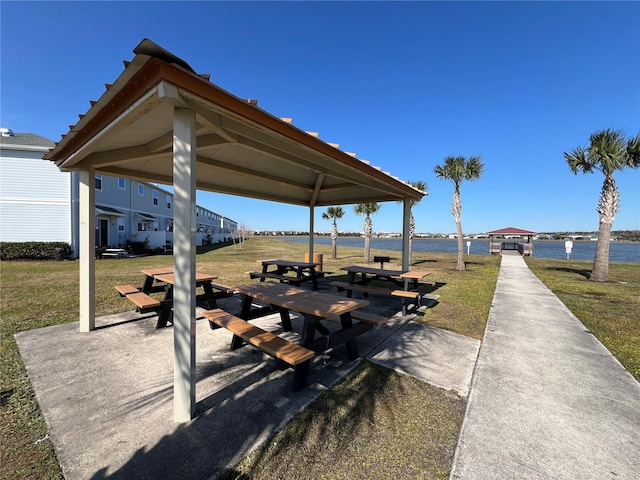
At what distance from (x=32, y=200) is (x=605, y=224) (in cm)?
2773

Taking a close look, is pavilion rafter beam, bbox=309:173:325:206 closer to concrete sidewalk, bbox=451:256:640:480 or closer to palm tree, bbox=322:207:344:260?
concrete sidewalk, bbox=451:256:640:480

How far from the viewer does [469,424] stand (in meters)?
2.42

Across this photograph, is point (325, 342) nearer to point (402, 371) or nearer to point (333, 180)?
point (402, 371)

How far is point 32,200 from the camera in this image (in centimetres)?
1464

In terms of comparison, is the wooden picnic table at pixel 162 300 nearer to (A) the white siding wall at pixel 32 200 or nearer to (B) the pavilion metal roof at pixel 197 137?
(B) the pavilion metal roof at pixel 197 137

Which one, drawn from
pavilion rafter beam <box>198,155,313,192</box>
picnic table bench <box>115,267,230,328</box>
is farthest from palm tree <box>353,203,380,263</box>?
picnic table bench <box>115,267,230,328</box>

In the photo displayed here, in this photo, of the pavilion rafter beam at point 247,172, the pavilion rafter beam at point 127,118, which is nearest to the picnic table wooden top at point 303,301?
the pavilion rafter beam at point 247,172

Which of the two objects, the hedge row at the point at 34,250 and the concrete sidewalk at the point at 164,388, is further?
the hedge row at the point at 34,250

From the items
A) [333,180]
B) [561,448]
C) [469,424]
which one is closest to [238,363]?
[469,424]

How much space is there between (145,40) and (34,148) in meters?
Answer: 19.2

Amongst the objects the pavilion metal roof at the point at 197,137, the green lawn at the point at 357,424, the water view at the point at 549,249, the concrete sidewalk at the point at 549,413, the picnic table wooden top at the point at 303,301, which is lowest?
the water view at the point at 549,249

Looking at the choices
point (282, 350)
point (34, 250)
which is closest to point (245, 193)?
point (282, 350)

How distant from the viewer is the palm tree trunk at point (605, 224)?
10734 mm

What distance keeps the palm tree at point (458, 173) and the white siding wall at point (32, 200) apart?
21234 millimetres
